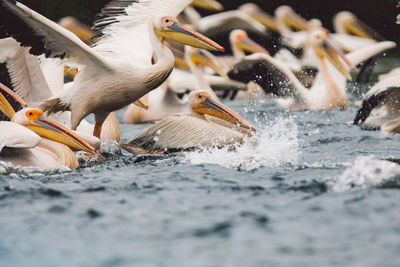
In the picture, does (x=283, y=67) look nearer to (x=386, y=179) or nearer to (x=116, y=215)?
(x=386, y=179)

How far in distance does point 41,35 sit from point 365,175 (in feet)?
8.96

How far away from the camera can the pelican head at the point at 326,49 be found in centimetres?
1012

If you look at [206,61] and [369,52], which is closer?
[369,52]

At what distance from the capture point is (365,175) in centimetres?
422

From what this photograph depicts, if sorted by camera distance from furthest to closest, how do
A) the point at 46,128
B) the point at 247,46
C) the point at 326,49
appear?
the point at 247,46 → the point at 326,49 → the point at 46,128

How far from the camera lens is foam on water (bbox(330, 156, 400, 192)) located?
13.5ft

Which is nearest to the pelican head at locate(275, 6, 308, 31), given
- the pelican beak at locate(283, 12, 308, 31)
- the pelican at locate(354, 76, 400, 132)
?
the pelican beak at locate(283, 12, 308, 31)

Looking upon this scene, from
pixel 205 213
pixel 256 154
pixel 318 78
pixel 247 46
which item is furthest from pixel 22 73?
pixel 247 46

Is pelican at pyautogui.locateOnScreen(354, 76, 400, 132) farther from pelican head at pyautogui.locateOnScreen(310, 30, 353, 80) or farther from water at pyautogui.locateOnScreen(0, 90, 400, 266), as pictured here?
pelican head at pyautogui.locateOnScreen(310, 30, 353, 80)

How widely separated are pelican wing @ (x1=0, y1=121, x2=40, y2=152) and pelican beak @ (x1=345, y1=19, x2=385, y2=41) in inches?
442

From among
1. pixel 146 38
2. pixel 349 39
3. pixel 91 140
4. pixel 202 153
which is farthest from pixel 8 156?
pixel 349 39

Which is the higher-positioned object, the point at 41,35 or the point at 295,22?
the point at 295,22

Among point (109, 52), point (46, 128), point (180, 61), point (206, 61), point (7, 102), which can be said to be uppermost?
point (109, 52)

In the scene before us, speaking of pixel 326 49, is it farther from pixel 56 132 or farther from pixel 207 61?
pixel 56 132
